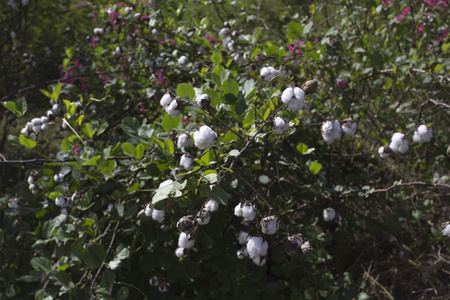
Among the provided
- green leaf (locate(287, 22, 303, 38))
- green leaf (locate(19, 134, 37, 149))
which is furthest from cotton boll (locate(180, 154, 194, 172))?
green leaf (locate(287, 22, 303, 38))

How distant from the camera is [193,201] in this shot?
92cm

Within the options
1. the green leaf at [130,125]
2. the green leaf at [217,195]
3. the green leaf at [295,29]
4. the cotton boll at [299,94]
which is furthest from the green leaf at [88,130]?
the green leaf at [295,29]

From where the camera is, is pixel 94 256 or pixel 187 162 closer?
pixel 187 162

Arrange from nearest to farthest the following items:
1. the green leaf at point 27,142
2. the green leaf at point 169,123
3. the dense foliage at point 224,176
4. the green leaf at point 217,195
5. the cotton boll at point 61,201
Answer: the green leaf at point 217,195, the dense foliage at point 224,176, the green leaf at point 169,123, the green leaf at point 27,142, the cotton boll at point 61,201

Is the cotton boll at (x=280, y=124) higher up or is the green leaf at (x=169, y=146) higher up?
the cotton boll at (x=280, y=124)

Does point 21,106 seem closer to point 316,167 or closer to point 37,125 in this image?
point 37,125

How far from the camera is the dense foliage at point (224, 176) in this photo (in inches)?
39.6

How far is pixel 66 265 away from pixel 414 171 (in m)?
2.07

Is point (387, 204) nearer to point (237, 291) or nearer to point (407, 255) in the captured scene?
point (407, 255)

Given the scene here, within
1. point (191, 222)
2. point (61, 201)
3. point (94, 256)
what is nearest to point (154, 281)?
point (94, 256)

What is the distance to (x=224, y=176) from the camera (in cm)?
86

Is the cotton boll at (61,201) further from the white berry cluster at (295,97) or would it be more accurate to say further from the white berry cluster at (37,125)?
the white berry cluster at (295,97)

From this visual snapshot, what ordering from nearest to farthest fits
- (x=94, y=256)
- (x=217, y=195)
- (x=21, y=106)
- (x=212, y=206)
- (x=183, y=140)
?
(x=217, y=195), (x=212, y=206), (x=183, y=140), (x=94, y=256), (x=21, y=106)

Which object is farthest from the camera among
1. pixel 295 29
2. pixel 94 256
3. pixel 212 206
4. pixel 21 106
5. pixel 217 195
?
pixel 295 29
